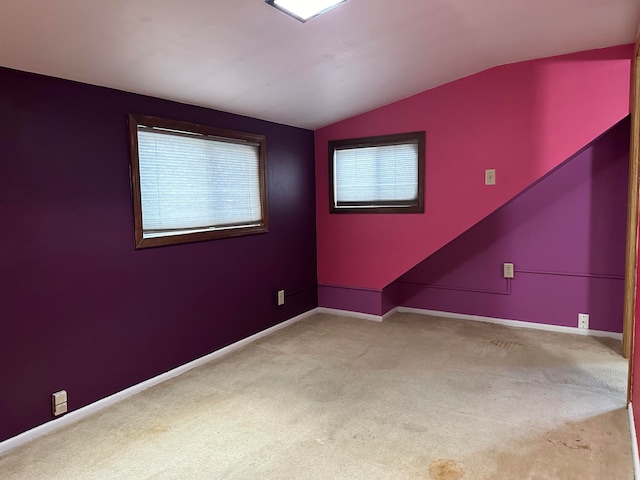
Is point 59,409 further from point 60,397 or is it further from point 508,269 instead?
point 508,269

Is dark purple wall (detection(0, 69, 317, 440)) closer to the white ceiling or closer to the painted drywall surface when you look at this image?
the white ceiling

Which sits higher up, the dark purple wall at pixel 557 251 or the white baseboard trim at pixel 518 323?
the dark purple wall at pixel 557 251

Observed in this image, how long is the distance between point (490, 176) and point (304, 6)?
7.31ft

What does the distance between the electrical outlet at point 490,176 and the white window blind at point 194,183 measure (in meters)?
2.00

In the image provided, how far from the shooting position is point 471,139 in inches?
144

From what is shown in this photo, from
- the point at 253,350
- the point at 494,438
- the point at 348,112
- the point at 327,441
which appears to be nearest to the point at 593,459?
the point at 494,438

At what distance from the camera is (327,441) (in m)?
2.21

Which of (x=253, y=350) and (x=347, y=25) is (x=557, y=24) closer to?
(x=347, y=25)

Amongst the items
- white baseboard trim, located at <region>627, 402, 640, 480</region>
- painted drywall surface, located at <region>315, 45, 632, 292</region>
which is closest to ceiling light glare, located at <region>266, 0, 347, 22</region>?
painted drywall surface, located at <region>315, 45, 632, 292</region>

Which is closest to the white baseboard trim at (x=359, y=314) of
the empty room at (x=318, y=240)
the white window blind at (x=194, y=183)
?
the empty room at (x=318, y=240)

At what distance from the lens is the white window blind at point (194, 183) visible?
9.56ft

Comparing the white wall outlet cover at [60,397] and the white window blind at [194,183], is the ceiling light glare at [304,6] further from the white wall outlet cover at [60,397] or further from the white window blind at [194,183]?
the white wall outlet cover at [60,397]

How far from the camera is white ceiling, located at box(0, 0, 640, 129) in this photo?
1.95 m

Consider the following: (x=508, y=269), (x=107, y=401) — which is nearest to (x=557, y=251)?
(x=508, y=269)
